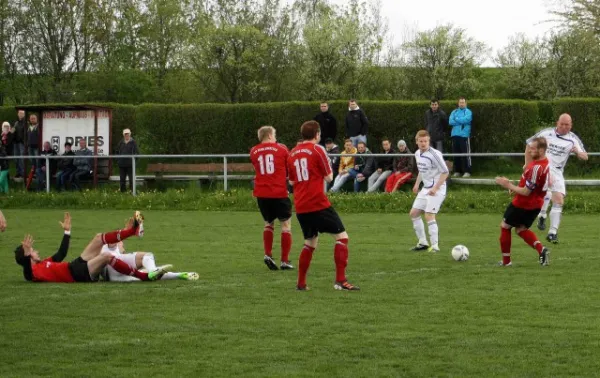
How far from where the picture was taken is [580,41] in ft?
141

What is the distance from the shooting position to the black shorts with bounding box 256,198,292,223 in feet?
48.1

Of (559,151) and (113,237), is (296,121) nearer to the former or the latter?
(559,151)

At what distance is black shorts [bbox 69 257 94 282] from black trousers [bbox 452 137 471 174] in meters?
15.6

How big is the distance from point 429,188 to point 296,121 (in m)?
16.0

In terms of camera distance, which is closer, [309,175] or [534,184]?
[309,175]

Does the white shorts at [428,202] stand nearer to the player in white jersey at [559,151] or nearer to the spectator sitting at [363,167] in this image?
the player in white jersey at [559,151]

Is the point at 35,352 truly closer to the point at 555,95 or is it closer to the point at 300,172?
the point at 300,172

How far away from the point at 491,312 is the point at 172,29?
42979mm

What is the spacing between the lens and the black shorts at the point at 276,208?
1466 centimetres

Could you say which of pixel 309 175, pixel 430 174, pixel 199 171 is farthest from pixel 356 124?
pixel 309 175

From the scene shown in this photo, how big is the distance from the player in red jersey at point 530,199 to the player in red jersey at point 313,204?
2.65 m

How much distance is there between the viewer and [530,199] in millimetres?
14000

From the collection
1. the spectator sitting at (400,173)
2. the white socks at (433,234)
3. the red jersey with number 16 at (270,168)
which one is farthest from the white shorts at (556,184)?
the spectator sitting at (400,173)

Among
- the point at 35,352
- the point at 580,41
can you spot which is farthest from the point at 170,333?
the point at 580,41
